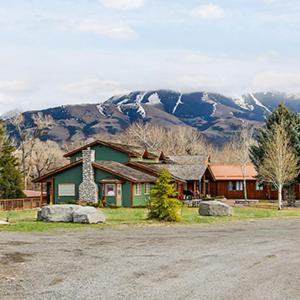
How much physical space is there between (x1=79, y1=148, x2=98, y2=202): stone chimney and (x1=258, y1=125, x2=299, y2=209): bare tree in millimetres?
15705

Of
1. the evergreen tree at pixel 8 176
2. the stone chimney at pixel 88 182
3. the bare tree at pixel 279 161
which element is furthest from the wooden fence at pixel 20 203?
the bare tree at pixel 279 161

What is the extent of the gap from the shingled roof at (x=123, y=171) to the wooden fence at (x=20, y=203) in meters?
7.28

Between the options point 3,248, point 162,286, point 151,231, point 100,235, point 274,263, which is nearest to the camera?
point 162,286

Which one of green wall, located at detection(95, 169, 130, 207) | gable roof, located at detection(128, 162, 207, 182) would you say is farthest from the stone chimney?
gable roof, located at detection(128, 162, 207, 182)

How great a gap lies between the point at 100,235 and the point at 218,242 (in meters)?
5.14

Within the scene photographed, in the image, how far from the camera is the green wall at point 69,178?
157 ft

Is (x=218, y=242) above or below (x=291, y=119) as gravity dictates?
below

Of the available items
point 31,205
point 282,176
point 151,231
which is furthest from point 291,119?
point 151,231

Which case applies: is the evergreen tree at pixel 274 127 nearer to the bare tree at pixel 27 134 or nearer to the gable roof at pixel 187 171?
the gable roof at pixel 187 171

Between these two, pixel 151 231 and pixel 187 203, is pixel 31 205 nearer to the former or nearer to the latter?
pixel 187 203

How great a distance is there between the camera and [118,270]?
13.8 m

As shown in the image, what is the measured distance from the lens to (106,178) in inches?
1842

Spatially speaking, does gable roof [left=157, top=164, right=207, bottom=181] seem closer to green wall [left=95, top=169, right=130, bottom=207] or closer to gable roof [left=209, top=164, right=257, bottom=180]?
gable roof [left=209, top=164, right=257, bottom=180]

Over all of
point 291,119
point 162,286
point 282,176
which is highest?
point 291,119
